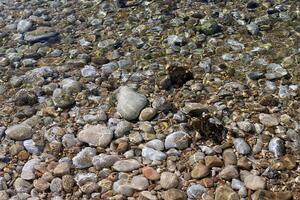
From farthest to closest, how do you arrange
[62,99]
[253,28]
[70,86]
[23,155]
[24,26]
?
1. [24,26]
2. [253,28]
3. [70,86]
4. [62,99]
5. [23,155]

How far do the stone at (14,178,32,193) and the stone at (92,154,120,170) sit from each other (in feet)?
2.69

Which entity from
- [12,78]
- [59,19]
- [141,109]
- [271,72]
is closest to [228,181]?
[141,109]

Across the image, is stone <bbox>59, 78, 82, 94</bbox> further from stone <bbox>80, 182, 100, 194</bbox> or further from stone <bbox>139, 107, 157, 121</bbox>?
stone <bbox>80, 182, 100, 194</bbox>

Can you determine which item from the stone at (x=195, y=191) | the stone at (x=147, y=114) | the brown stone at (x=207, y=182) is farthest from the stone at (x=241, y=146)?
the stone at (x=147, y=114)

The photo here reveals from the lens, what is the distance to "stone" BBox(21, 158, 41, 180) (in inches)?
235

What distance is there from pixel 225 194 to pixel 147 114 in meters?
1.70

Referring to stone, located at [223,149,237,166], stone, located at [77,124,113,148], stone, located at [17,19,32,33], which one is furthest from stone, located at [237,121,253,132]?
stone, located at [17,19,32,33]

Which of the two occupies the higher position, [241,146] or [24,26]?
[24,26]

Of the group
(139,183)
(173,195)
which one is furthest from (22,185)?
(173,195)

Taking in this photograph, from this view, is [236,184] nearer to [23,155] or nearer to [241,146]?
[241,146]

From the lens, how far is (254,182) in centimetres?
553

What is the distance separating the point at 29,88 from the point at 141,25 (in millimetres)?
2463

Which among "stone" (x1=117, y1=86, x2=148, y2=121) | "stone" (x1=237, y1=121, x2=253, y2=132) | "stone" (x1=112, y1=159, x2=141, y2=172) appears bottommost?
"stone" (x1=237, y1=121, x2=253, y2=132)

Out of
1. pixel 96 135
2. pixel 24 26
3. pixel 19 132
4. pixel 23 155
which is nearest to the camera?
pixel 23 155
